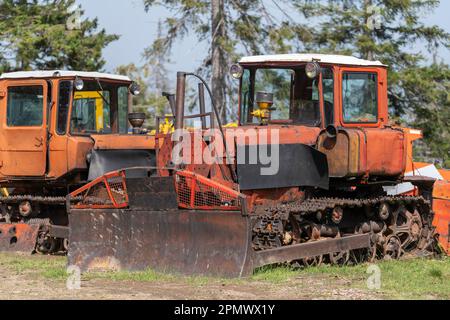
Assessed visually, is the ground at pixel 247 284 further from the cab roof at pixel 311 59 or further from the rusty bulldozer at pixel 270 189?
the cab roof at pixel 311 59

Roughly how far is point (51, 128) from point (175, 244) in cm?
463

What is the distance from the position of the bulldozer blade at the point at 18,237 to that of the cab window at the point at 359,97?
5686 millimetres

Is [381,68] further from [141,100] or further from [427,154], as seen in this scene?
[141,100]

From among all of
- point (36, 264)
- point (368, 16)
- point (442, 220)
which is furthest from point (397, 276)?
point (368, 16)

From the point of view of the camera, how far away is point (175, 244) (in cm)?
1274

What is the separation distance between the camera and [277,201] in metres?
13.8

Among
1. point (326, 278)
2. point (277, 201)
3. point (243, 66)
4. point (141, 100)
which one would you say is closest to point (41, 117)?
point (243, 66)

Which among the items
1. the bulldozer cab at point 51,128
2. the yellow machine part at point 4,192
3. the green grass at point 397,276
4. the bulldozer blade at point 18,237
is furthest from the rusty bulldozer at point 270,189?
the yellow machine part at point 4,192

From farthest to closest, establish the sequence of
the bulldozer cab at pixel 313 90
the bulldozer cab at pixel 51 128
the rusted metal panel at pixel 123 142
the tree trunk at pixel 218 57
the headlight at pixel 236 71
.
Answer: the tree trunk at pixel 218 57 → the rusted metal panel at pixel 123 142 → the bulldozer cab at pixel 51 128 → the headlight at pixel 236 71 → the bulldozer cab at pixel 313 90

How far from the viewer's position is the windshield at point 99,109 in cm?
1677

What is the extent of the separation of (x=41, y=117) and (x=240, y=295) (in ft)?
23.0

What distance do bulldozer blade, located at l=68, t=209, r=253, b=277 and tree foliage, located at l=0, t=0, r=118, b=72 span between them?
1697 centimetres

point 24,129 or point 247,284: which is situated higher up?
point 24,129

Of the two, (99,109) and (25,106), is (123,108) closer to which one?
(99,109)
